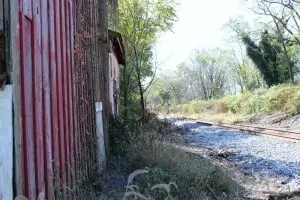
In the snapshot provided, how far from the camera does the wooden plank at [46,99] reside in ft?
13.7

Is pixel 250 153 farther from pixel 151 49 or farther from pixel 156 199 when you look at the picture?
pixel 151 49

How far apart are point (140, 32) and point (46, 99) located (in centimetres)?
1754

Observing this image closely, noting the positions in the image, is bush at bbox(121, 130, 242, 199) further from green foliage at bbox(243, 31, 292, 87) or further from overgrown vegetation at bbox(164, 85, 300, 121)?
green foliage at bbox(243, 31, 292, 87)

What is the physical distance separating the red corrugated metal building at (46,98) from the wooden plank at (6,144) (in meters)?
0.09

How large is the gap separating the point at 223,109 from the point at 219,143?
26052 millimetres

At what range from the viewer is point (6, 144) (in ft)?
10.1

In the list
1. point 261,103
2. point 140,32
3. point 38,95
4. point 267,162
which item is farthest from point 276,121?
point 38,95

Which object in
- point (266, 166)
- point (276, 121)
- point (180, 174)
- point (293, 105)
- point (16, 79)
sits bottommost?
point (266, 166)

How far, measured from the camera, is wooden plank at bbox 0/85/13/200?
302 cm

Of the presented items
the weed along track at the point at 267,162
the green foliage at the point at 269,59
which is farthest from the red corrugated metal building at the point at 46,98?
the green foliage at the point at 269,59

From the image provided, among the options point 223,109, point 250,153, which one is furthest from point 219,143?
point 223,109

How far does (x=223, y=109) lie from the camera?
140ft

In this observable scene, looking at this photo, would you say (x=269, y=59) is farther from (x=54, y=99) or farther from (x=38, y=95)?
(x=38, y=95)

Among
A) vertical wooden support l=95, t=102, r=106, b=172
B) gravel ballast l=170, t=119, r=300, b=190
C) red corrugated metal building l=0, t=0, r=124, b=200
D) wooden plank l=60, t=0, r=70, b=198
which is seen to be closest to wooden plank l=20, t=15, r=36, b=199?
red corrugated metal building l=0, t=0, r=124, b=200
